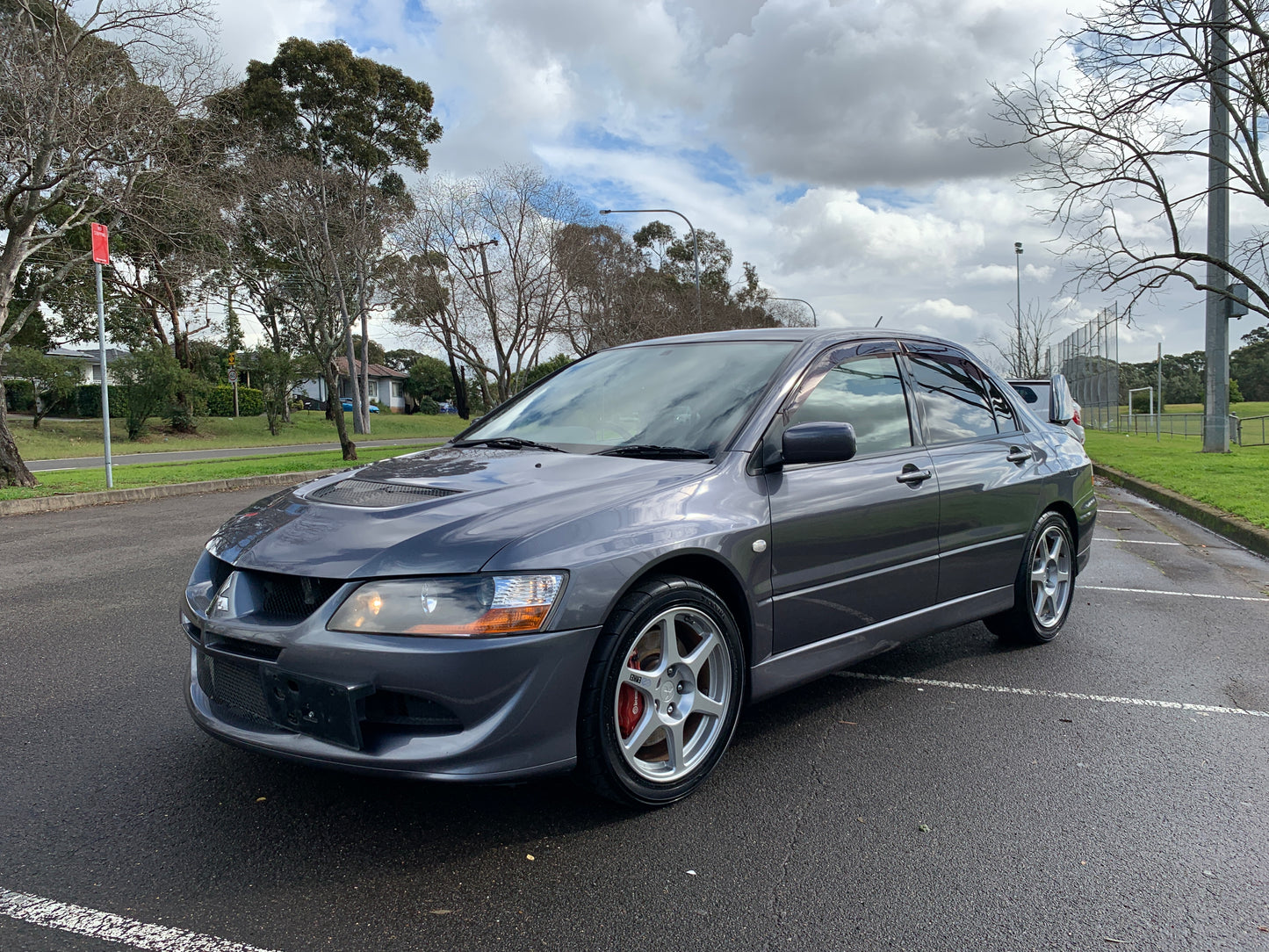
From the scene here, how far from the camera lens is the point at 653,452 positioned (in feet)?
11.1

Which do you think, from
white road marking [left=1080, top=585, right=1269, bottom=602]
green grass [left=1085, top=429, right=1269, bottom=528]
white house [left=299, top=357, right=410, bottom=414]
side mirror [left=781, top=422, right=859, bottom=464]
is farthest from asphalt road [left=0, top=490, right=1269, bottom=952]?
white house [left=299, top=357, right=410, bottom=414]

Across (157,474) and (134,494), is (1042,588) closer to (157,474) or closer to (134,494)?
(134,494)

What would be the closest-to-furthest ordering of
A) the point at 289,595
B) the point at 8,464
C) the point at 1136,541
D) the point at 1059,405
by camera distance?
the point at 289,595 → the point at 1059,405 → the point at 1136,541 → the point at 8,464

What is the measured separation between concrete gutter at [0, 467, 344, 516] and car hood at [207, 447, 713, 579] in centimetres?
722

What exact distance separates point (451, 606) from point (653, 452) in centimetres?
114

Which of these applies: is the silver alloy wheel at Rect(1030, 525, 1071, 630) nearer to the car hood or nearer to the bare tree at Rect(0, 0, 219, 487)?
the car hood

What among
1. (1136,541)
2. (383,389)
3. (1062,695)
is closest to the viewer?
(1062,695)

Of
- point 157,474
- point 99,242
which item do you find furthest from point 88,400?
point 99,242

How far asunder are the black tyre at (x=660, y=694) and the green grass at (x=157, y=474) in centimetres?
1072

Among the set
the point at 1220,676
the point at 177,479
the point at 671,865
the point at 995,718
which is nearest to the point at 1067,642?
the point at 1220,676

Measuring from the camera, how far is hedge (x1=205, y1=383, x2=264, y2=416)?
136 ft

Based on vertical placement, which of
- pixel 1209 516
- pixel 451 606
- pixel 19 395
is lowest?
pixel 1209 516

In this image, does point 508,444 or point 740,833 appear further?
point 508,444

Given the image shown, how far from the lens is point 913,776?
3.24m
